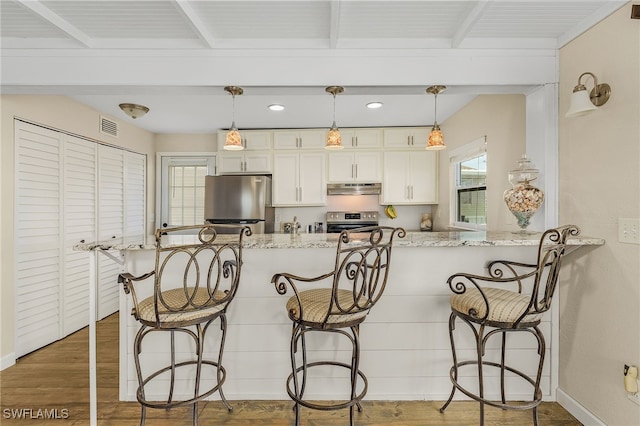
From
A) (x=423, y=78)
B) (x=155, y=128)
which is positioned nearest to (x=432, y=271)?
(x=423, y=78)

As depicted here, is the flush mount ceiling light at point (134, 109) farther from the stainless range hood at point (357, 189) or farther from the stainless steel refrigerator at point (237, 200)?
the stainless range hood at point (357, 189)

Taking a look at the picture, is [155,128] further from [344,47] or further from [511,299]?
[511,299]

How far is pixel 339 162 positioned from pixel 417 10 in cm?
264

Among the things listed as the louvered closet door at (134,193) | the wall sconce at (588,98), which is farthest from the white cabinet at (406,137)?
the louvered closet door at (134,193)

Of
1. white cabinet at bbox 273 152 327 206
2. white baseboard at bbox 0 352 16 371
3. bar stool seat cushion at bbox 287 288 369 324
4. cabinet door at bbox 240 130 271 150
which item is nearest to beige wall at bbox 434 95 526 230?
bar stool seat cushion at bbox 287 288 369 324

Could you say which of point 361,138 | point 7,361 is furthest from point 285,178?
point 7,361

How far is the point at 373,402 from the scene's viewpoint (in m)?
2.04

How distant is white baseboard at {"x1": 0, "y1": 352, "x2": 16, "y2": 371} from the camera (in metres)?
2.52

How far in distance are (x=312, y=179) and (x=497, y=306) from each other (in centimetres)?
310

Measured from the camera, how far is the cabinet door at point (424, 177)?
4.35 meters

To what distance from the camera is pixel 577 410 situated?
1896 millimetres

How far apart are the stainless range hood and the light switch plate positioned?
111 inches

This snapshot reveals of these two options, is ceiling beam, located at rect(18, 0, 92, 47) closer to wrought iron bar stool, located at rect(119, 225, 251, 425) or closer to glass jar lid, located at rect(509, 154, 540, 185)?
wrought iron bar stool, located at rect(119, 225, 251, 425)

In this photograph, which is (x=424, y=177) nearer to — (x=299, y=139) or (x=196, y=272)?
(x=299, y=139)
